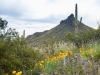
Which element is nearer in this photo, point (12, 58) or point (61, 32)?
point (12, 58)

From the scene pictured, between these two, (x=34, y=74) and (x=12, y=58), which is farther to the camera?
(x=34, y=74)

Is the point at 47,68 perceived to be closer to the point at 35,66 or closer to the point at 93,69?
the point at 35,66

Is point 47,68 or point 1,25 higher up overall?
point 1,25

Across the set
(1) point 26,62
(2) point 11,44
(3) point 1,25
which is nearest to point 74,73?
(2) point 11,44

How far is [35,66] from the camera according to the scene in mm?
10305

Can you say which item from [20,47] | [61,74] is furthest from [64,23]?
[61,74]

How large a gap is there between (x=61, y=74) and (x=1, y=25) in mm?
3635

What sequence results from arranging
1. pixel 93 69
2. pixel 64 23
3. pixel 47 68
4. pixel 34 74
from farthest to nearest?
pixel 64 23, pixel 34 74, pixel 47 68, pixel 93 69

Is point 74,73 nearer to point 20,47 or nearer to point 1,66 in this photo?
point 1,66

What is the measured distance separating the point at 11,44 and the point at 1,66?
0.87m

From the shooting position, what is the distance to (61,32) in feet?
192

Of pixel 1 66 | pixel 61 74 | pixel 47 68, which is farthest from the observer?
pixel 47 68

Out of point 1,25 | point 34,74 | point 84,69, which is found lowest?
point 34,74

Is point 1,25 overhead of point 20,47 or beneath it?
overhead
